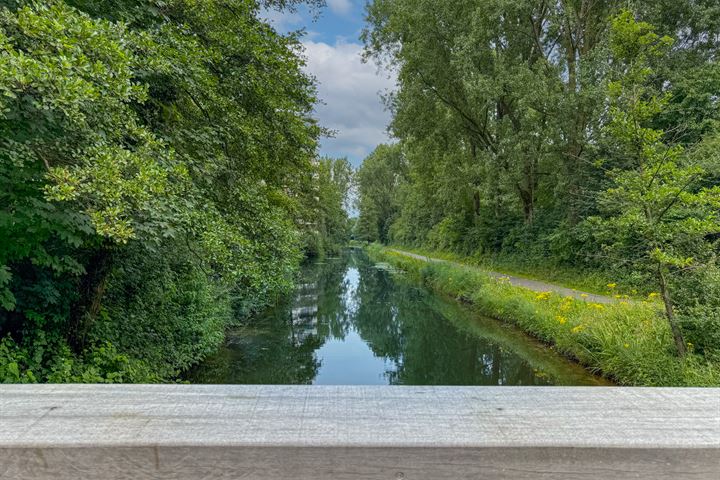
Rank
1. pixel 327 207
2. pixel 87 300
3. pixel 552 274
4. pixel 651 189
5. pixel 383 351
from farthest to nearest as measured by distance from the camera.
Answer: pixel 327 207 → pixel 552 274 → pixel 383 351 → pixel 87 300 → pixel 651 189

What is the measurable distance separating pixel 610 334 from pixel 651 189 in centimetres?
312

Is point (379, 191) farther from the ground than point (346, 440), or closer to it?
farther from the ground

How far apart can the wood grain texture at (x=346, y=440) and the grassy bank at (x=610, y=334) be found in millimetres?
4729

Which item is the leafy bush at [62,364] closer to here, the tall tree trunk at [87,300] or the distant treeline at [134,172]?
the distant treeline at [134,172]

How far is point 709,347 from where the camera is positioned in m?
4.71

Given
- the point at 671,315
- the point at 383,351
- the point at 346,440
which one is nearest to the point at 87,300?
the point at 346,440

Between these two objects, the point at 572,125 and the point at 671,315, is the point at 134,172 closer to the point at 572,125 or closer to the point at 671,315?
the point at 671,315

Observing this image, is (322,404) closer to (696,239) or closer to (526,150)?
(696,239)

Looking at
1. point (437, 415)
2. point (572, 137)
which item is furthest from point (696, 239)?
point (572, 137)

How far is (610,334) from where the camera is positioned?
649cm

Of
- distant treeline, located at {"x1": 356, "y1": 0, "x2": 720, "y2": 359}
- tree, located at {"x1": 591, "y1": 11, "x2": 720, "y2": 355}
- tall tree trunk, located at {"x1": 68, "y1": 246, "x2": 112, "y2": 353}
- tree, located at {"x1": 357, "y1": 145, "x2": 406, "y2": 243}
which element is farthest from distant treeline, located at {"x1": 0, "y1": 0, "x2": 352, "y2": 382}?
tree, located at {"x1": 357, "y1": 145, "x2": 406, "y2": 243}

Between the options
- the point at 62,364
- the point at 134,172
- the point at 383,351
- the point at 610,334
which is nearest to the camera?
the point at 134,172

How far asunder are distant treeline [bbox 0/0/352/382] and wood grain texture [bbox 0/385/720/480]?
1500mm

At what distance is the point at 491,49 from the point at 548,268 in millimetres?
7626
